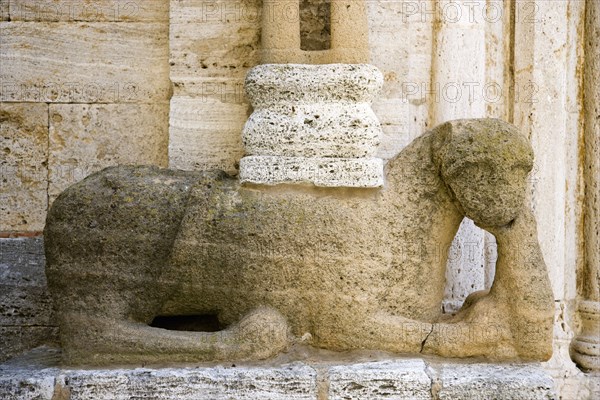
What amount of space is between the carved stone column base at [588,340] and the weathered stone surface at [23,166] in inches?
106

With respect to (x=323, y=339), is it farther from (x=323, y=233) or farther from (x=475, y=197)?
(x=475, y=197)

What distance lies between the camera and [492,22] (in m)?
3.88

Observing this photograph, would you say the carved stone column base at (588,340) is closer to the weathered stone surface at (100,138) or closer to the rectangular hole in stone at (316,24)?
the rectangular hole in stone at (316,24)

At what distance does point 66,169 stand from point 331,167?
59.3 inches

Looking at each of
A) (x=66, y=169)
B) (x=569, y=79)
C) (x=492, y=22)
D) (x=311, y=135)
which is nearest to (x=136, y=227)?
(x=311, y=135)

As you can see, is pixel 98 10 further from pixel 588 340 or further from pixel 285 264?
pixel 588 340

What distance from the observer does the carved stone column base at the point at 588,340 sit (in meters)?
3.80

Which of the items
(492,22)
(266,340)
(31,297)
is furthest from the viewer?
(492,22)

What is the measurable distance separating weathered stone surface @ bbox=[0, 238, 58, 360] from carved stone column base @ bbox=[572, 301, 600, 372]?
2471 millimetres

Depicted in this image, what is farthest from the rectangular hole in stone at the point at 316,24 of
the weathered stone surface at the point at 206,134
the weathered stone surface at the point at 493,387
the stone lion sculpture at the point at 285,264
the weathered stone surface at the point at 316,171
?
the weathered stone surface at the point at 493,387

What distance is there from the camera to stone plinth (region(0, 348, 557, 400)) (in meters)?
2.79

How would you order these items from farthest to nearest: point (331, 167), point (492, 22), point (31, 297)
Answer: point (492, 22)
point (31, 297)
point (331, 167)

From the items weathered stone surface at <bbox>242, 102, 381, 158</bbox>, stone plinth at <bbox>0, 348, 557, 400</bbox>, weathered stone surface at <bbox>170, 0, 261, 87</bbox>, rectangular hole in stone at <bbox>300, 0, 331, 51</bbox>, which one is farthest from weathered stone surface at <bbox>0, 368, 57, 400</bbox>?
rectangular hole in stone at <bbox>300, 0, 331, 51</bbox>

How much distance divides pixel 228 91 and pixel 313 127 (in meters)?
0.73
